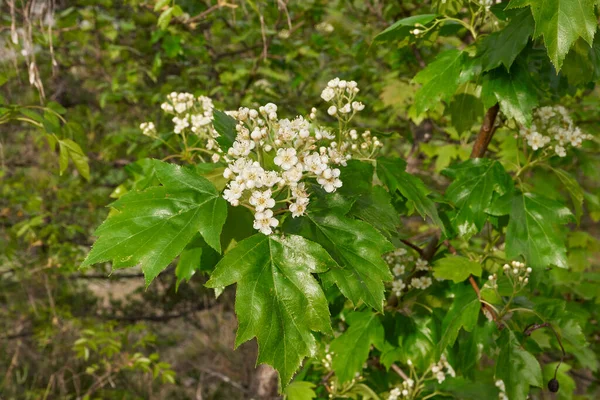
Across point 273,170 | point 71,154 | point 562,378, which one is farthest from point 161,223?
point 562,378

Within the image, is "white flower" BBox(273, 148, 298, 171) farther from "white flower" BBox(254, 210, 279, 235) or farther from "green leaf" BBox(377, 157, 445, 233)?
"green leaf" BBox(377, 157, 445, 233)

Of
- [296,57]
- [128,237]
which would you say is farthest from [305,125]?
[296,57]

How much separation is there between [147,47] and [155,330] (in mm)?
4296

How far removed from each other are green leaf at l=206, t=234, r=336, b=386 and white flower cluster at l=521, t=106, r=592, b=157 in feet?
4.23

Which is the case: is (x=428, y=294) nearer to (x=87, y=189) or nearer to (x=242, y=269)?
(x=242, y=269)

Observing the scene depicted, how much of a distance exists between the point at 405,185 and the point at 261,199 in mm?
650

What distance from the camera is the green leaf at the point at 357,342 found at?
2.13 metres

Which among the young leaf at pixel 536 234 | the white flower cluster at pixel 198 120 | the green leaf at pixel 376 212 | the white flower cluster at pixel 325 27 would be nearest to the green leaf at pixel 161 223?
the green leaf at pixel 376 212

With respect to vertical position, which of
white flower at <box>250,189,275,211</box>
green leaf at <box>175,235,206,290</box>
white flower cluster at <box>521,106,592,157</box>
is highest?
white flower at <box>250,189,275,211</box>

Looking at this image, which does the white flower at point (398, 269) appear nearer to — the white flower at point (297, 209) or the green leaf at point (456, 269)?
the green leaf at point (456, 269)

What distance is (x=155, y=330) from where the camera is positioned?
287 inches

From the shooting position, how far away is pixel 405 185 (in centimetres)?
177

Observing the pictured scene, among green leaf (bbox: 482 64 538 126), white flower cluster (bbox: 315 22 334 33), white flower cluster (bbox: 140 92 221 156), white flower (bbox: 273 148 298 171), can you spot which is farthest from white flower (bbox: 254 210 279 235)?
white flower cluster (bbox: 315 22 334 33)

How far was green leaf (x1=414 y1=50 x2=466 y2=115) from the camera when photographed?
1927mm
